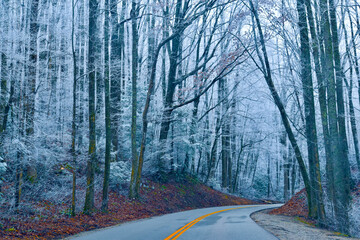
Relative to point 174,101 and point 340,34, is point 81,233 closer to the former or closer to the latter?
point 174,101

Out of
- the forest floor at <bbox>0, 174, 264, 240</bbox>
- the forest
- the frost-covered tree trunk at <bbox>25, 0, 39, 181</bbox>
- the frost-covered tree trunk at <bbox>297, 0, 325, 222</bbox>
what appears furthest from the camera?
the frost-covered tree trunk at <bbox>297, 0, 325, 222</bbox>

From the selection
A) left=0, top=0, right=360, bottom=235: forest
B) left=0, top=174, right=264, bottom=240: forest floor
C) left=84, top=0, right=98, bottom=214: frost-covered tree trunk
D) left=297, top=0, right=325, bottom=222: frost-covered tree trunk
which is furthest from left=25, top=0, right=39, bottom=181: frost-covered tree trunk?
left=297, top=0, right=325, bottom=222: frost-covered tree trunk

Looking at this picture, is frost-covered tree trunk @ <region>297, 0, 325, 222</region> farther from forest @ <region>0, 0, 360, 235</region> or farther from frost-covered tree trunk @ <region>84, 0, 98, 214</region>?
frost-covered tree trunk @ <region>84, 0, 98, 214</region>

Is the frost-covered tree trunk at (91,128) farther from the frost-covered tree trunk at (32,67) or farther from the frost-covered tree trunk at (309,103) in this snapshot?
the frost-covered tree trunk at (309,103)

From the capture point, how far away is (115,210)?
16.5 m

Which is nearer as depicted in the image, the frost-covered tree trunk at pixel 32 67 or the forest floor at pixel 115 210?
the forest floor at pixel 115 210

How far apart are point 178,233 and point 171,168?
17.4 meters

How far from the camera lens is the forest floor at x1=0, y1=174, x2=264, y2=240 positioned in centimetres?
1019

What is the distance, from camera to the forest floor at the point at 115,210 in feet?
33.4

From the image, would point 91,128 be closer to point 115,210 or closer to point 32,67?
point 32,67

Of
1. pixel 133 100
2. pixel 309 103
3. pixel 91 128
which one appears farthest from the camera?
pixel 133 100

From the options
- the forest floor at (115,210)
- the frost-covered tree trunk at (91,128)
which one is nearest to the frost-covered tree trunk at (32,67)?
the forest floor at (115,210)

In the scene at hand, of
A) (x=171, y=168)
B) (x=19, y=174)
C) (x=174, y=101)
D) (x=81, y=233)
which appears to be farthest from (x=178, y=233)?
(x=171, y=168)

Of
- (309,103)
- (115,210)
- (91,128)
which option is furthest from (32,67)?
(309,103)
